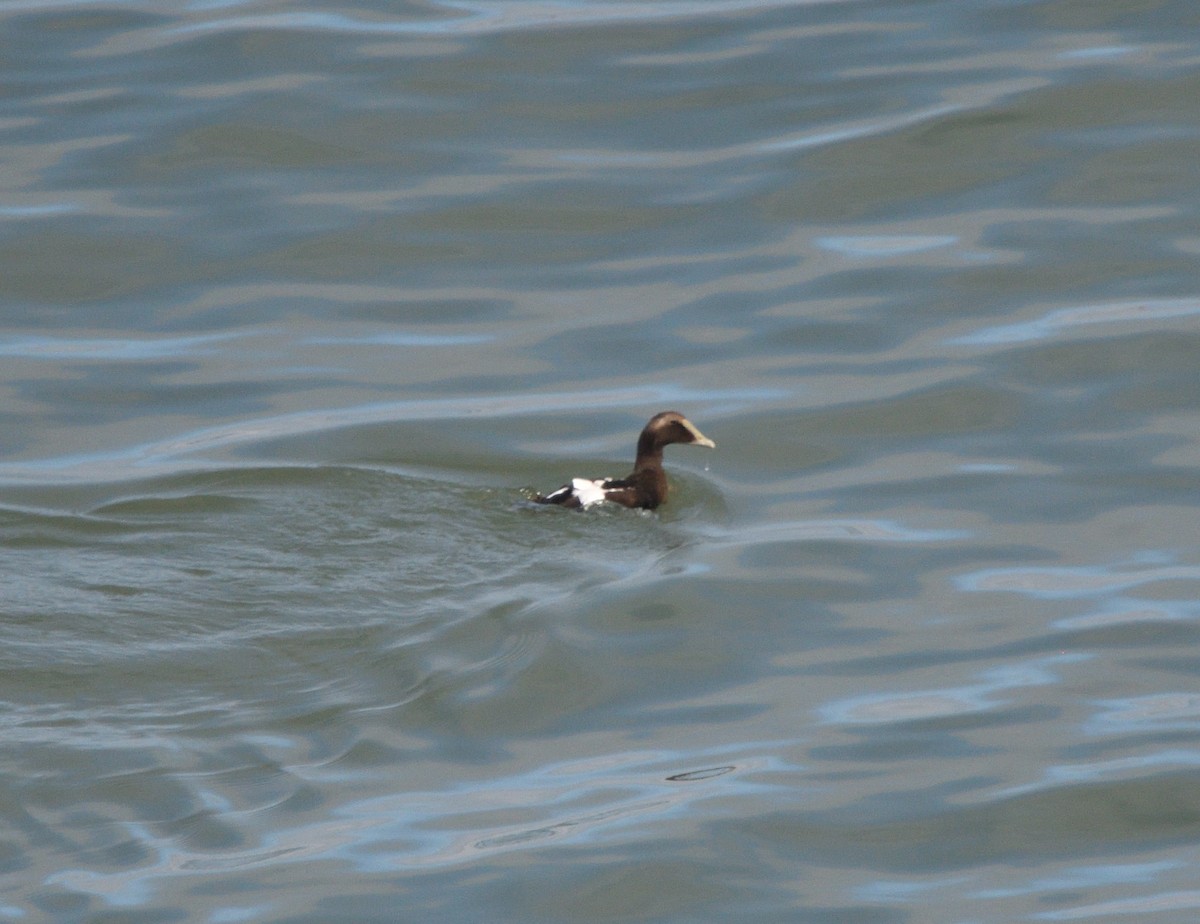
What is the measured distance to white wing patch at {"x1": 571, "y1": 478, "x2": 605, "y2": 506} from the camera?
1105 cm

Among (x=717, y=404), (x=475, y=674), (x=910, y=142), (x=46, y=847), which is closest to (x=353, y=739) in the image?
(x=475, y=674)

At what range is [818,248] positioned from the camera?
14.7m

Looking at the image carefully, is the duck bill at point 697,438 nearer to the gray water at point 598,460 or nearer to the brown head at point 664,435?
the brown head at point 664,435

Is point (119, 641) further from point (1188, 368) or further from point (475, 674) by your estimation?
point (1188, 368)

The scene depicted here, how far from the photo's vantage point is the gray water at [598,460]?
752cm

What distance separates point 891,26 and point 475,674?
11.0 m

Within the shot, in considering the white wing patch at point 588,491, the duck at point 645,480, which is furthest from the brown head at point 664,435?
the white wing patch at point 588,491

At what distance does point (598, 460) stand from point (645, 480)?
→ 671 mm

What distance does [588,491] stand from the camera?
11.1m

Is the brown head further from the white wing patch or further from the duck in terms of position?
the white wing patch

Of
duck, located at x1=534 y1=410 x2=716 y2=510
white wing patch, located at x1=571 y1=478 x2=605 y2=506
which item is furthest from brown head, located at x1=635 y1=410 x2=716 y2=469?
white wing patch, located at x1=571 y1=478 x2=605 y2=506

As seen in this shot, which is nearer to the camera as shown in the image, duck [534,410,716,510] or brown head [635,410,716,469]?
duck [534,410,716,510]

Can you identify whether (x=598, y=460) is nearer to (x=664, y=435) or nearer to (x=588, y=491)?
(x=664, y=435)

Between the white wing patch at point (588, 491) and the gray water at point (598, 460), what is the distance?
4.5 inches
